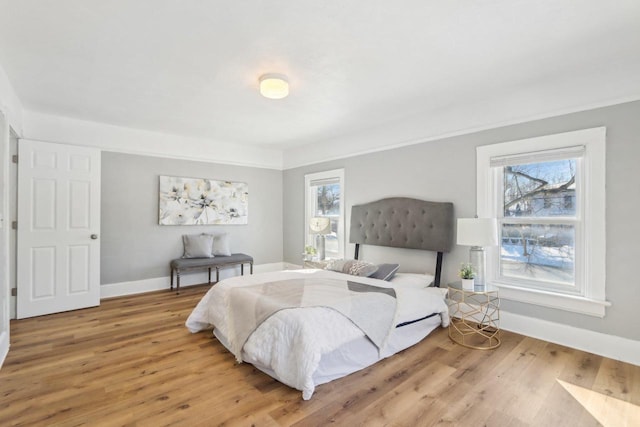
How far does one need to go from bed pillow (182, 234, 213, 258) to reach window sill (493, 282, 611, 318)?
401cm

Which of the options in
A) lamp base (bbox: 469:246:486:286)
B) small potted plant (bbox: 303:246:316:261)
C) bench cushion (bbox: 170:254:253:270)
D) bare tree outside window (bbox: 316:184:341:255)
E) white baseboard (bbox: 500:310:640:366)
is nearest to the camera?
white baseboard (bbox: 500:310:640:366)

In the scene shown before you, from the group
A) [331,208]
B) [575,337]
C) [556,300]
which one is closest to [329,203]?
[331,208]

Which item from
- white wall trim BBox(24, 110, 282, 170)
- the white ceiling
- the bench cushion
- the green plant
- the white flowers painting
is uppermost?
the white ceiling

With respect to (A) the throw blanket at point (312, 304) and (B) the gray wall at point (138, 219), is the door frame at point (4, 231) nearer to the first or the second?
(B) the gray wall at point (138, 219)

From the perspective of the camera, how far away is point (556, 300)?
292cm

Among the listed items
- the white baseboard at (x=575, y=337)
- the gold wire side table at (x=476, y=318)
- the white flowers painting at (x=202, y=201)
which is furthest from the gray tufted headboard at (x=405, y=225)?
the white flowers painting at (x=202, y=201)

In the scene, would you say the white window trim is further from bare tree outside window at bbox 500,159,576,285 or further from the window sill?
bare tree outside window at bbox 500,159,576,285

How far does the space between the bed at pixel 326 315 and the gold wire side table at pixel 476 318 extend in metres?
0.22

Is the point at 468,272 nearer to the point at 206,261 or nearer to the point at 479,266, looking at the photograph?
the point at 479,266

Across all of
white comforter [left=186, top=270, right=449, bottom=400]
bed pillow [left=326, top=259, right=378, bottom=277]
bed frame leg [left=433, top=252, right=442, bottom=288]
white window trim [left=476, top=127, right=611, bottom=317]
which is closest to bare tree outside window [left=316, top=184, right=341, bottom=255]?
bed pillow [left=326, top=259, right=378, bottom=277]

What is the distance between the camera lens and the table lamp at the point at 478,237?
293cm

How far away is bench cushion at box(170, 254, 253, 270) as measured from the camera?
→ 4.62m

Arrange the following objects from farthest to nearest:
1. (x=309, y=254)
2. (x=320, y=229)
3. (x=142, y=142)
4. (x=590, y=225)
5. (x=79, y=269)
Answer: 1. (x=309, y=254)
2. (x=320, y=229)
3. (x=142, y=142)
4. (x=79, y=269)
5. (x=590, y=225)

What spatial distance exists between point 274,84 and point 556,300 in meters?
3.23
